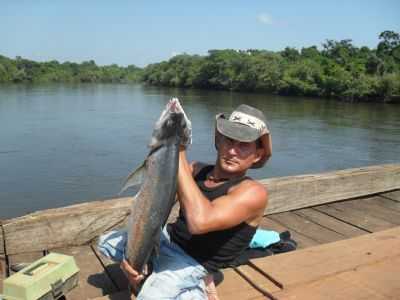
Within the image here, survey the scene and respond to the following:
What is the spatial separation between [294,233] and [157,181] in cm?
261

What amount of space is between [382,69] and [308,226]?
190ft

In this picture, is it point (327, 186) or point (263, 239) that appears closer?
point (263, 239)

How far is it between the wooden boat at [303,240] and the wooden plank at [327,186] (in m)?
0.01

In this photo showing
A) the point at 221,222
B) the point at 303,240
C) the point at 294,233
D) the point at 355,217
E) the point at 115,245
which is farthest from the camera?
the point at 355,217

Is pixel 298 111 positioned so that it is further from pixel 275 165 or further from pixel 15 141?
pixel 15 141

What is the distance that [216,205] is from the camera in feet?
8.00

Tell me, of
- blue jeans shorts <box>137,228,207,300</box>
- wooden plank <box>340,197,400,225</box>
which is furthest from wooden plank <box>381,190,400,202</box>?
blue jeans shorts <box>137,228,207,300</box>

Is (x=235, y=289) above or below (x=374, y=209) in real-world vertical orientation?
above

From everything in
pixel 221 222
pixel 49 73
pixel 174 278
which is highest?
pixel 49 73

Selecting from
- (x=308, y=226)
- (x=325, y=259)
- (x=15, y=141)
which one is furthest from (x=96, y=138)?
(x=325, y=259)

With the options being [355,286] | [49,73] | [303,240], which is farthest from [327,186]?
[49,73]

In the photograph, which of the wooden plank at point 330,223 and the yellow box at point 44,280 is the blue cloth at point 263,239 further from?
the yellow box at point 44,280

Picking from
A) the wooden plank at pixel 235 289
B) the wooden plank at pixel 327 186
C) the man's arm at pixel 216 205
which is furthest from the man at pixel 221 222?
the wooden plank at pixel 327 186

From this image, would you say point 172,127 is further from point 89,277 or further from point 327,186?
point 327,186
